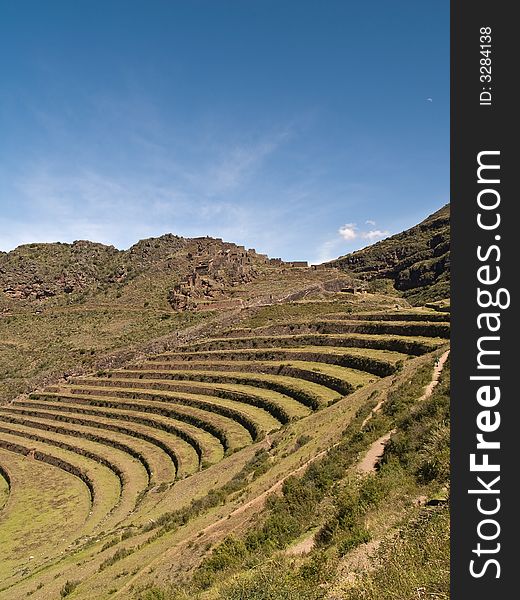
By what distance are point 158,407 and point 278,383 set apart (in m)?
8.95

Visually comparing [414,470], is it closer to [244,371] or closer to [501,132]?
[501,132]

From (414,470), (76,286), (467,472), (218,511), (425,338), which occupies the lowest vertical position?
(218,511)

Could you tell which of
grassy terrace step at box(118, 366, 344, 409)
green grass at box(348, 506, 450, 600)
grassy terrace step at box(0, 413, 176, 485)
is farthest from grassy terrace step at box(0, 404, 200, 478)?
green grass at box(348, 506, 450, 600)

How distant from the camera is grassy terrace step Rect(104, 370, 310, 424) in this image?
2235cm

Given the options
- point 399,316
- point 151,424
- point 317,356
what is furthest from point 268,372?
point 399,316

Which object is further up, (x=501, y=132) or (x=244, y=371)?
(x=501, y=132)

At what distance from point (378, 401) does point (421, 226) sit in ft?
393

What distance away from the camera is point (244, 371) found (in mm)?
31500

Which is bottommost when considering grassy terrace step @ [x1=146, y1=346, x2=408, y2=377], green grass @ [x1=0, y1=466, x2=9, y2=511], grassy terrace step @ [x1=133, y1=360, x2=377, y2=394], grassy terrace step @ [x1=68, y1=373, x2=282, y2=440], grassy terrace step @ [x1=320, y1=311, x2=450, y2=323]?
green grass @ [x1=0, y1=466, x2=9, y2=511]

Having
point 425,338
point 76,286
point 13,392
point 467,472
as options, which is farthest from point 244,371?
point 76,286

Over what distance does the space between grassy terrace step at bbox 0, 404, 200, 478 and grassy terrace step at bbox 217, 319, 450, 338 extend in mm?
14761

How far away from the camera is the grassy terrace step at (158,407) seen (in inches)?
865

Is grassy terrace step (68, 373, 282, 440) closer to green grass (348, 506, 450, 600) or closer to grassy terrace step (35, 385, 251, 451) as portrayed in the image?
grassy terrace step (35, 385, 251, 451)

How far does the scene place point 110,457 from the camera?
2505cm
